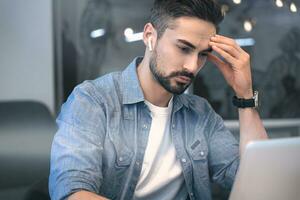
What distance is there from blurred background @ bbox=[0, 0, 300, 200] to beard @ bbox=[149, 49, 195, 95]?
66 cm

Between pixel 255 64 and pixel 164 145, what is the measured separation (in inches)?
39.9

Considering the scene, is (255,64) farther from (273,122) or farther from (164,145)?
(164,145)

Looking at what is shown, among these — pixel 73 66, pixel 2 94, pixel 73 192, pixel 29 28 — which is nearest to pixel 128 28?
pixel 73 66

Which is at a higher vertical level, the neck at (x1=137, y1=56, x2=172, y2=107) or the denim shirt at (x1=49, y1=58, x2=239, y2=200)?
the neck at (x1=137, y1=56, x2=172, y2=107)

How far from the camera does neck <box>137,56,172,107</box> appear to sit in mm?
1368

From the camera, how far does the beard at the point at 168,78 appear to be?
4.26 ft

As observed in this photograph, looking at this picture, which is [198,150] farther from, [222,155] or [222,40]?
[222,40]

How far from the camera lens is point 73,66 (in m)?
1.95

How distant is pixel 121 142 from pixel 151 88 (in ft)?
0.69

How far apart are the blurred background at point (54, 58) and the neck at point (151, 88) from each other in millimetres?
605

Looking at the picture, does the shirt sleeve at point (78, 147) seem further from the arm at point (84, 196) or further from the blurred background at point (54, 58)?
the blurred background at point (54, 58)

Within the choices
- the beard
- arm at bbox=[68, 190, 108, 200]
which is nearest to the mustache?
the beard

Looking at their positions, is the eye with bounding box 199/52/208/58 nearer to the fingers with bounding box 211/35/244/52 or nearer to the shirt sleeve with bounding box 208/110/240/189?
the fingers with bounding box 211/35/244/52

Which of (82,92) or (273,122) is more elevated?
(82,92)
